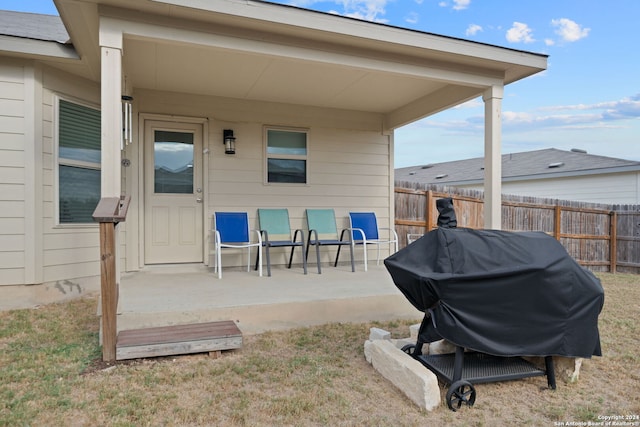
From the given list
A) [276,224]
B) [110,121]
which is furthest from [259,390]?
[276,224]

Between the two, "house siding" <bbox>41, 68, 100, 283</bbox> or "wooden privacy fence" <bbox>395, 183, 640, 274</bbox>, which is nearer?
"house siding" <bbox>41, 68, 100, 283</bbox>

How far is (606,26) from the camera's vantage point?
28.2 feet

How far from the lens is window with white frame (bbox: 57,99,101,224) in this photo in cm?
438

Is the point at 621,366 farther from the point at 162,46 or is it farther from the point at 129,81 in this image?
the point at 129,81

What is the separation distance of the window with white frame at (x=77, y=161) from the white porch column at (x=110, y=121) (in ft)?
5.88

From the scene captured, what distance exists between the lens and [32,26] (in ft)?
15.8

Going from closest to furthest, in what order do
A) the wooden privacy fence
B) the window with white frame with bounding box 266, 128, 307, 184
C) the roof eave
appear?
the roof eave → the window with white frame with bounding box 266, 128, 307, 184 → the wooden privacy fence

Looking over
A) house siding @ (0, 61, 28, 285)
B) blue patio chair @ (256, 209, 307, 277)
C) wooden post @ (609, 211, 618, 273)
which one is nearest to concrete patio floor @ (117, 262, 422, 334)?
blue patio chair @ (256, 209, 307, 277)

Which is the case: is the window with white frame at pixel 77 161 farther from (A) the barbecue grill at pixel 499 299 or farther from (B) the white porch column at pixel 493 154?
(B) the white porch column at pixel 493 154

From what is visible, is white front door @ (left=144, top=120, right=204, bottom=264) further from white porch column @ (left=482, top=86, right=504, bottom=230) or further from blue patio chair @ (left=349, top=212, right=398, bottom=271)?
white porch column @ (left=482, top=86, right=504, bottom=230)

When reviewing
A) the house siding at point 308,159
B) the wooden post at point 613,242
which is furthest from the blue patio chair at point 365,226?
the wooden post at point 613,242

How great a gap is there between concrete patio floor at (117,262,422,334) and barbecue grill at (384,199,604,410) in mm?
1379

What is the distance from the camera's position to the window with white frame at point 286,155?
5.60 m

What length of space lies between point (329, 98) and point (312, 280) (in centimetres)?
240
